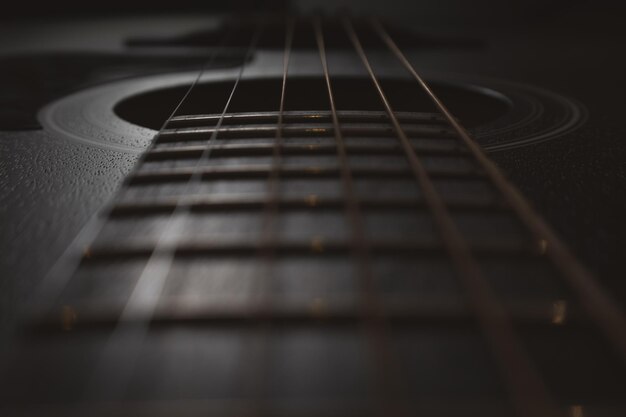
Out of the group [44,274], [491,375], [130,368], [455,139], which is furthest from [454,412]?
[455,139]

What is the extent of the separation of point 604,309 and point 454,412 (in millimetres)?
132

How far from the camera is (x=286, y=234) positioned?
495mm

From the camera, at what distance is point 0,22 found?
1.72 m

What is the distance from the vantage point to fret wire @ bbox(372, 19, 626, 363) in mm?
365

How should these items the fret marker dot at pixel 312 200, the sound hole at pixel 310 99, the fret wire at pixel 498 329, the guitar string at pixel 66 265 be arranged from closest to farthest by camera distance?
the fret wire at pixel 498 329
the guitar string at pixel 66 265
the fret marker dot at pixel 312 200
the sound hole at pixel 310 99

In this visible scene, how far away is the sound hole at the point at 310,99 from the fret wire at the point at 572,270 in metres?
0.49

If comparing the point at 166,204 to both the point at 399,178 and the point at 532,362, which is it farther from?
the point at 532,362

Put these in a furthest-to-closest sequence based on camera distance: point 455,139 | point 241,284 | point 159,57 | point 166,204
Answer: point 159,57
point 455,139
point 166,204
point 241,284

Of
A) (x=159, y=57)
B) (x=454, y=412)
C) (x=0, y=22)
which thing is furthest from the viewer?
(x=0, y=22)

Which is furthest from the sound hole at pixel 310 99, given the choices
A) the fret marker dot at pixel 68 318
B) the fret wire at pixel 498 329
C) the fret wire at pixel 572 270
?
the fret marker dot at pixel 68 318

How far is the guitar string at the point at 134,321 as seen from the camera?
0.32 metres

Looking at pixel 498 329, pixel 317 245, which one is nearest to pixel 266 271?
pixel 317 245

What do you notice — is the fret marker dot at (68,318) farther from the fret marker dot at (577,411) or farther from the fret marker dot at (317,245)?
the fret marker dot at (577,411)

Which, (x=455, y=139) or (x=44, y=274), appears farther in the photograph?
(x=455, y=139)
